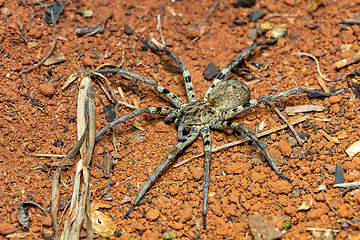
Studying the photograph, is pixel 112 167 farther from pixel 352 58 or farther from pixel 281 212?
pixel 352 58

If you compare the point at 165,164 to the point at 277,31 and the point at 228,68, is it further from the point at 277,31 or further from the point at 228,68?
the point at 277,31

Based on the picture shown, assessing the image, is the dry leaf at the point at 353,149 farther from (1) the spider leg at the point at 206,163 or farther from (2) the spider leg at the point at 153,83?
(2) the spider leg at the point at 153,83

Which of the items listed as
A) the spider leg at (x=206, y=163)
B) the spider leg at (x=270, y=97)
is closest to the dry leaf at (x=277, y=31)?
the spider leg at (x=270, y=97)

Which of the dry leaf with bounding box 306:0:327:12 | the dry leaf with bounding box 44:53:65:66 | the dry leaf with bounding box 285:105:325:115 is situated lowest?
the dry leaf with bounding box 285:105:325:115

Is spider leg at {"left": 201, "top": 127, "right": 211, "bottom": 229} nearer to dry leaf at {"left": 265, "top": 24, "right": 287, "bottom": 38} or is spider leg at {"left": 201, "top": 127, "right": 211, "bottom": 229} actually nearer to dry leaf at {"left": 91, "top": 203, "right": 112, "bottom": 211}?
dry leaf at {"left": 91, "top": 203, "right": 112, "bottom": 211}

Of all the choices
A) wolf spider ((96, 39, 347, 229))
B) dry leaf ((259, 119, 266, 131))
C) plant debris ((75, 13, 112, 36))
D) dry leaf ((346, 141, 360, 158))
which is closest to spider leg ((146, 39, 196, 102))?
wolf spider ((96, 39, 347, 229))

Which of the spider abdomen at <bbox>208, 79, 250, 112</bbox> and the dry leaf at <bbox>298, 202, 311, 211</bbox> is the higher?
the spider abdomen at <bbox>208, 79, 250, 112</bbox>
